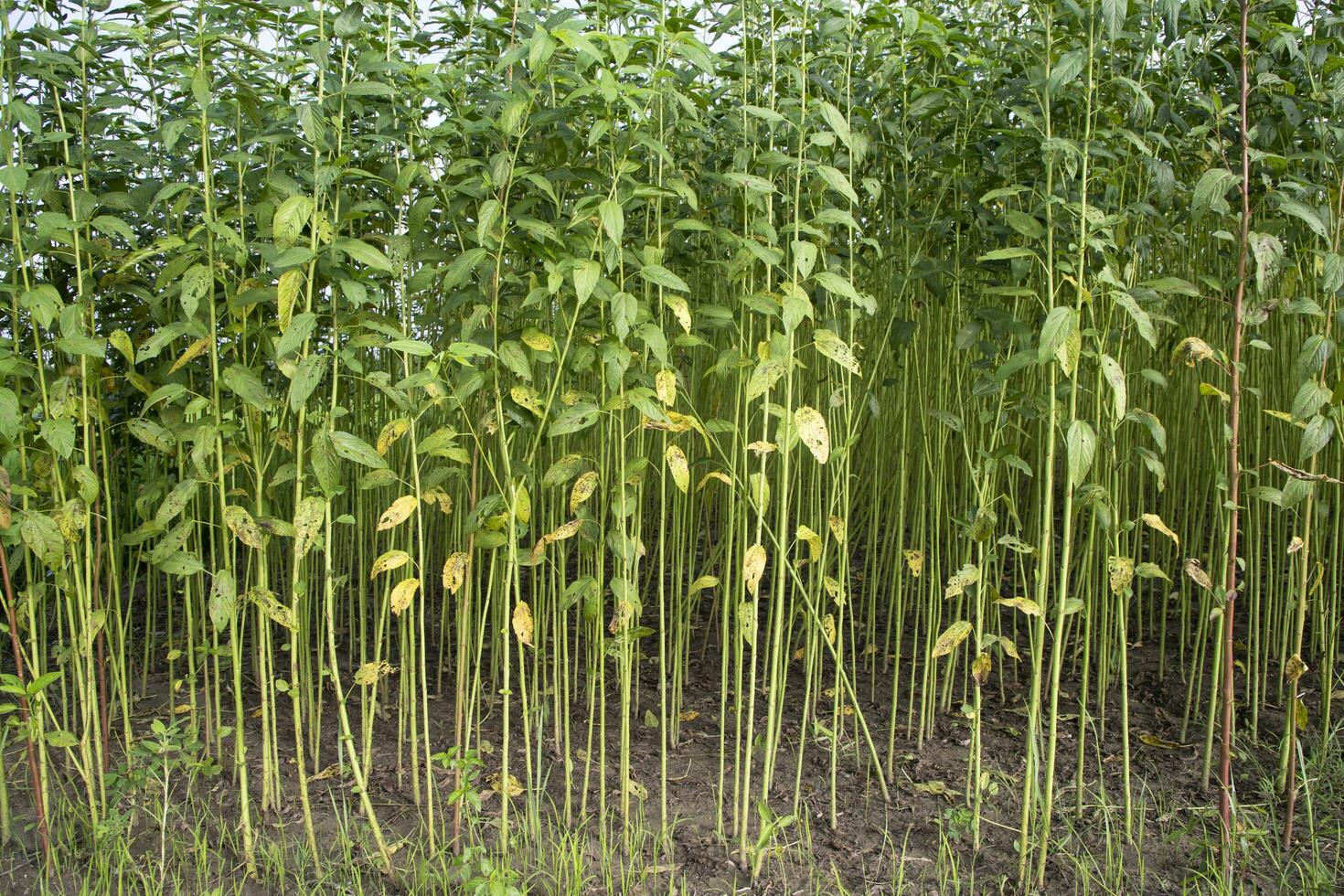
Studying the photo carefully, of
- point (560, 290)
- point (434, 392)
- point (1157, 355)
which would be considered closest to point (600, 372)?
point (560, 290)

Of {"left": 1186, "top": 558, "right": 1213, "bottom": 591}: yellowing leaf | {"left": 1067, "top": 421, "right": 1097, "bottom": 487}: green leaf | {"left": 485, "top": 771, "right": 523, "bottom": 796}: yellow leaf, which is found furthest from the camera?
{"left": 485, "top": 771, "right": 523, "bottom": 796}: yellow leaf

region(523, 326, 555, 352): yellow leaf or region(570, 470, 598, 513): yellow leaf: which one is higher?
region(523, 326, 555, 352): yellow leaf

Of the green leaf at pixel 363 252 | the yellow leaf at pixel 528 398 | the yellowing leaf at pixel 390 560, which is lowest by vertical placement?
the yellowing leaf at pixel 390 560

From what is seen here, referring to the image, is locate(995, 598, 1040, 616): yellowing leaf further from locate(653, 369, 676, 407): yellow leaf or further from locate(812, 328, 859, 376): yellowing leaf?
locate(653, 369, 676, 407): yellow leaf

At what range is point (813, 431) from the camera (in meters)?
2.13

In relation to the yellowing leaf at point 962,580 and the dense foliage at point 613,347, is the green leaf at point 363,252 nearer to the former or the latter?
the dense foliage at point 613,347

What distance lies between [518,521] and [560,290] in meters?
0.49

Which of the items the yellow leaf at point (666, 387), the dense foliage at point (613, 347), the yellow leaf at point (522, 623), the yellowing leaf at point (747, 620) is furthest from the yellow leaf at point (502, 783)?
the yellow leaf at point (666, 387)

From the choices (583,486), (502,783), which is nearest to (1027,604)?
(583,486)

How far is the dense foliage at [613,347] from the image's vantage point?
2152mm

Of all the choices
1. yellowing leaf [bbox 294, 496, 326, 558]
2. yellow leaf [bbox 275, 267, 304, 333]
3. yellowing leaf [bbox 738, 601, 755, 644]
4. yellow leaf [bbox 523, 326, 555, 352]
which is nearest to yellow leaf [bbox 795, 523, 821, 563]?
yellowing leaf [bbox 738, 601, 755, 644]

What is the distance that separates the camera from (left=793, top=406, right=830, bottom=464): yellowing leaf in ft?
6.93

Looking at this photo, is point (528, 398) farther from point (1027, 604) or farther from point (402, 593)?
point (1027, 604)

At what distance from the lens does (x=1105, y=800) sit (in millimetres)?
2500
